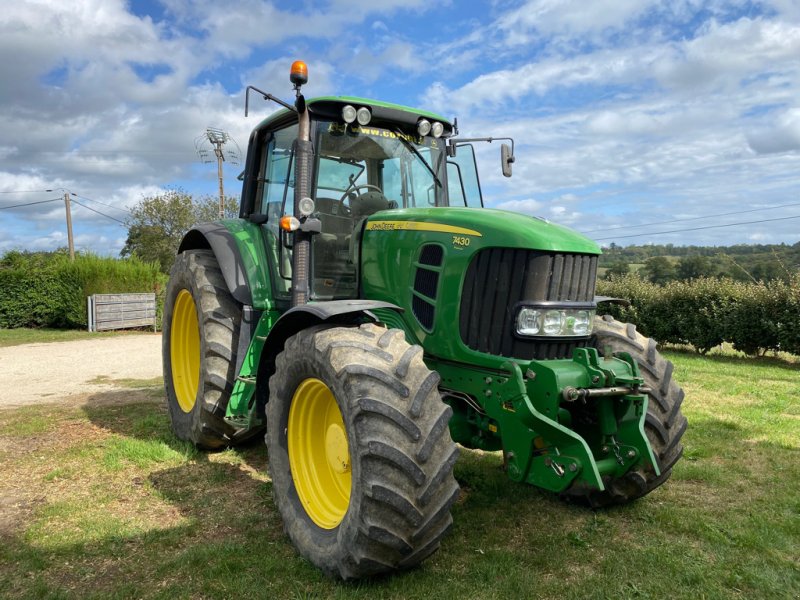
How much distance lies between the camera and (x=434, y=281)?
3.71 metres

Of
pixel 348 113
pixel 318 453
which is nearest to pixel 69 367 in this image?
pixel 318 453

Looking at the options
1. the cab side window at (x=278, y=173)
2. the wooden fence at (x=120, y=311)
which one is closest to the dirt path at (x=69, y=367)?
the wooden fence at (x=120, y=311)

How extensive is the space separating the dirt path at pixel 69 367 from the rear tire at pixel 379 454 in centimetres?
599

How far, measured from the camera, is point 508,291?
3.48 meters

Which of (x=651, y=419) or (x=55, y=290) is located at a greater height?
(x=651, y=419)

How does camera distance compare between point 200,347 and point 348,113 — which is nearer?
point 348,113

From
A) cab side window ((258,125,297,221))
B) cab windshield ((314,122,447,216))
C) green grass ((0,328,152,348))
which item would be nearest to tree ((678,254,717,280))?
cab windshield ((314,122,447,216))

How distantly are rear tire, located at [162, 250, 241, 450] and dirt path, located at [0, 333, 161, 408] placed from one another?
124 inches

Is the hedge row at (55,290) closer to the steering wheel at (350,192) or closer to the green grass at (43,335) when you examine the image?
the green grass at (43,335)

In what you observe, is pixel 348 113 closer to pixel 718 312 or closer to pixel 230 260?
pixel 230 260

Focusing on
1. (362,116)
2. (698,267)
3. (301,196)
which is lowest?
(698,267)

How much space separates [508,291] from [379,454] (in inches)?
48.0

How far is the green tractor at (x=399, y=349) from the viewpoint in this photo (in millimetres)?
2979

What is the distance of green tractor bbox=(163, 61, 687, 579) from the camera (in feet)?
9.77
